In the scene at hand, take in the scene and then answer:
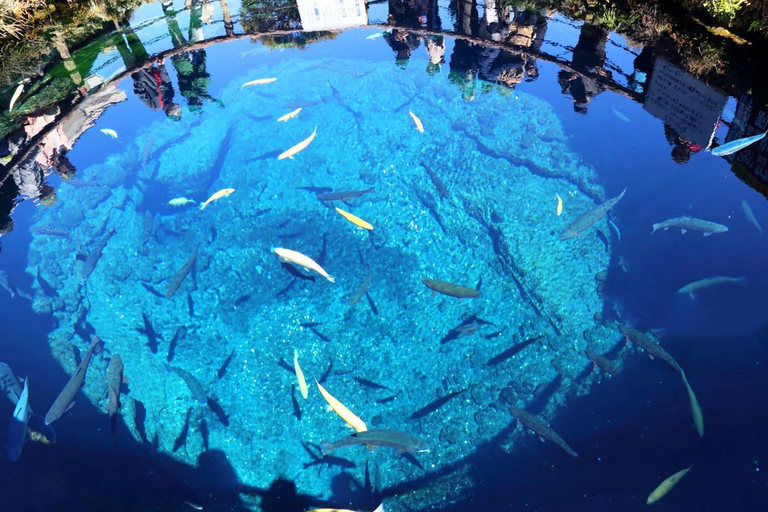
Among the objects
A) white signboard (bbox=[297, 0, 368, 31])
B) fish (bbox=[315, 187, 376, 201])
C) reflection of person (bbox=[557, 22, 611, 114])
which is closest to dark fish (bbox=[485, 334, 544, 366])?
fish (bbox=[315, 187, 376, 201])

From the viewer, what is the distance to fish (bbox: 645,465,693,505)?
3.48 m

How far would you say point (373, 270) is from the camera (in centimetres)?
577

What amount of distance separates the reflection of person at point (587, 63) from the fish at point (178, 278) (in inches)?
244

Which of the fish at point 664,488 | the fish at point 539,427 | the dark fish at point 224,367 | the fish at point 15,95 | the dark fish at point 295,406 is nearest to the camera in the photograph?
the fish at point 664,488

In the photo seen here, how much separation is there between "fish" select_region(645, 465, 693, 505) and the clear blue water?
0.27 ft

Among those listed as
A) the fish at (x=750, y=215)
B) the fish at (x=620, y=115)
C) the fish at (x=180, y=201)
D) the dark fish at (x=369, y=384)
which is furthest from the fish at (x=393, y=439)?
the fish at (x=620, y=115)

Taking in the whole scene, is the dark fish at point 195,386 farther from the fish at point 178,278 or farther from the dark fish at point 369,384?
the dark fish at point 369,384

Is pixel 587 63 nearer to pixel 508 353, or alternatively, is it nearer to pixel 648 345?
pixel 648 345

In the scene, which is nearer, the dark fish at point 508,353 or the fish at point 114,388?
the fish at point 114,388

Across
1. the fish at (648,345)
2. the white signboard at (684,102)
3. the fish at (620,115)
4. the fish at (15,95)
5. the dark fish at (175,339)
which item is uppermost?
the fish at (15,95)

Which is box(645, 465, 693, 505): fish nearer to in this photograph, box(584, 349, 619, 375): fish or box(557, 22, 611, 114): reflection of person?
box(584, 349, 619, 375): fish

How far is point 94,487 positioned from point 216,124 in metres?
6.47

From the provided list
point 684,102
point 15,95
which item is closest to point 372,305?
point 684,102

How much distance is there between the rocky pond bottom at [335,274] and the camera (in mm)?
4582
